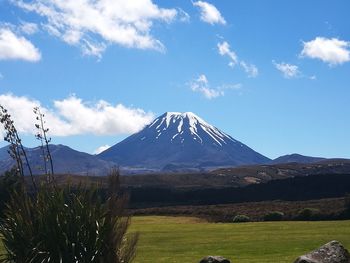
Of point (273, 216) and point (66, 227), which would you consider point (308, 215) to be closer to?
point (273, 216)

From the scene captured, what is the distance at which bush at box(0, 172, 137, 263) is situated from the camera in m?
12.2

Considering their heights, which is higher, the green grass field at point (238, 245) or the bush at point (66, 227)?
the bush at point (66, 227)

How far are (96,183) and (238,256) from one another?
56.1 ft

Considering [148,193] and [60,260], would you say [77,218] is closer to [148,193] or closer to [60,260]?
[60,260]

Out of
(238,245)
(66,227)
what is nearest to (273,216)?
(238,245)

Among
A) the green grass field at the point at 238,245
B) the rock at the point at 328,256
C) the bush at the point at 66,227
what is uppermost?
the bush at the point at 66,227

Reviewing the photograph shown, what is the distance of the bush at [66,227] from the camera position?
12211 millimetres

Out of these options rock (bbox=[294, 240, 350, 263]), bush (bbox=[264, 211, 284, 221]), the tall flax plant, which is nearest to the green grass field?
rock (bbox=[294, 240, 350, 263])

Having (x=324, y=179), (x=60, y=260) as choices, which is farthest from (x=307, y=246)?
(x=324, y=179)

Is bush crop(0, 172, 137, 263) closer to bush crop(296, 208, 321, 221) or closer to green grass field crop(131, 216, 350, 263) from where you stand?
green grass field crop(131, 216, 350, 263)

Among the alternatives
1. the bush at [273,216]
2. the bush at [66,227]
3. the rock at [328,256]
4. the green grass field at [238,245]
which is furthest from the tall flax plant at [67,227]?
the bush at [273,216]

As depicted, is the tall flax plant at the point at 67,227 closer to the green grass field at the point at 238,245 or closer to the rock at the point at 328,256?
the rock at the point at 328,256

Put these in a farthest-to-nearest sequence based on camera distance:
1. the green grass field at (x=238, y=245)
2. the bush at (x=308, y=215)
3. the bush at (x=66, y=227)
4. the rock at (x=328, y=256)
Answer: the bush at (x=308, y=215)
the green grass field at (x=238, y=245)
the rock at (x=328, y=256)
the bush at (x=66, y=227)

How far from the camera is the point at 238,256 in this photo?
2856 centimetres
